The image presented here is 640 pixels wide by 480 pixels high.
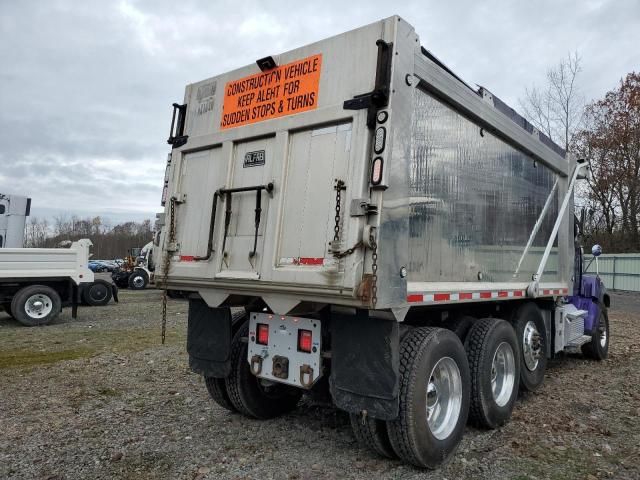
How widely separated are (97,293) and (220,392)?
1152 centimetres

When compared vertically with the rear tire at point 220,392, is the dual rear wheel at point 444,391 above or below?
above

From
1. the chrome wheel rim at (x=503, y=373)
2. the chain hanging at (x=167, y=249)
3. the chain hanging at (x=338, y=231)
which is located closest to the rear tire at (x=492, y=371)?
the chrome wheel rim at (x=503, y=373)

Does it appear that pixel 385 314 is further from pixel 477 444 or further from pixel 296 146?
pixel 477 444

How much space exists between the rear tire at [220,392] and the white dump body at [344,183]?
40.3 inches

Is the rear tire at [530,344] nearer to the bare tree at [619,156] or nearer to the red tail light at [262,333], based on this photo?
the red tail light at [262,333]

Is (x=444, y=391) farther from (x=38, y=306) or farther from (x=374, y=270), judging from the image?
(x=38, y=306)

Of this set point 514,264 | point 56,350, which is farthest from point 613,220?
point 56,350

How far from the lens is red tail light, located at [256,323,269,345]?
4.19 metres

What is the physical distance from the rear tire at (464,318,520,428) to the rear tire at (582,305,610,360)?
11.9ft

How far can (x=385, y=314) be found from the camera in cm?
333

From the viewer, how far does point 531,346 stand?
5793 mm

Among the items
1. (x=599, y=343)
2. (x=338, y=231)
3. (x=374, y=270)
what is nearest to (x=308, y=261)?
(x=338, y=231)

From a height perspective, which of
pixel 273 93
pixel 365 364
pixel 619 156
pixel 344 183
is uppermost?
pixel 619 156

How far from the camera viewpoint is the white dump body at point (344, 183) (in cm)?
337
